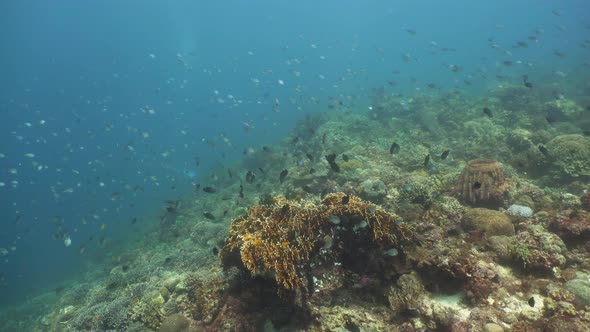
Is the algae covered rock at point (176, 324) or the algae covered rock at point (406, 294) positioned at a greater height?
the algae covered rock at point (406, 294)

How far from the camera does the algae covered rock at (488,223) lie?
25.8ft

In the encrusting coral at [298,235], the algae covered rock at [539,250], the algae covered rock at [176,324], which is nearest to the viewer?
the encrusting coral at [298,235]

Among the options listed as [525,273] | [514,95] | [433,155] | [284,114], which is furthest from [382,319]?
[284,114]

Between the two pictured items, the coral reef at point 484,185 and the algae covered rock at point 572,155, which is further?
the algae covered rock at point 572,155

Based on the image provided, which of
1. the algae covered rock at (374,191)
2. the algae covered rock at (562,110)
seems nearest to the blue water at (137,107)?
the algae covered rock at (562,110)

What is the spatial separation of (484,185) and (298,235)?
23.1 feet

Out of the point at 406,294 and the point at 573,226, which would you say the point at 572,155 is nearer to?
the point at 573,226

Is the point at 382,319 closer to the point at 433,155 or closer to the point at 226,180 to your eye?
the point at 433,155

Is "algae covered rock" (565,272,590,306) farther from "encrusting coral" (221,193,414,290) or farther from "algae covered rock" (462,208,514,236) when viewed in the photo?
"encrusting coral" (221,193,414,290)

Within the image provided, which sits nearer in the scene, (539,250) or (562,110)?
(539,250)

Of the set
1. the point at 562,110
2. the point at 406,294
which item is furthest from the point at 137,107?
the point at 406,294

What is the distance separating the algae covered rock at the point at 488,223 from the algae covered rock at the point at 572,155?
7.67 metres

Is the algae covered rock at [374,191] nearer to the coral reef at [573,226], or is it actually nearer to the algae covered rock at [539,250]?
the algae covered rock at [539,250]

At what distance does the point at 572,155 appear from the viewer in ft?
44.3
